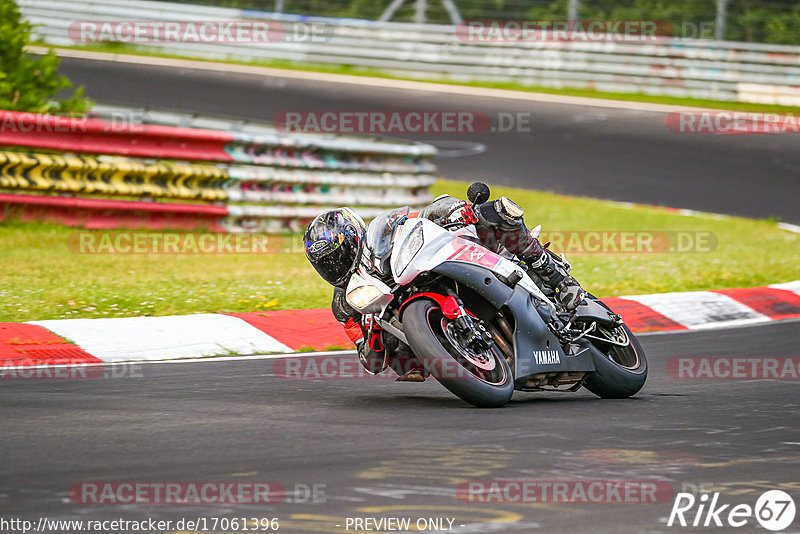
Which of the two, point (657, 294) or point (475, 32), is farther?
point (475, 32)

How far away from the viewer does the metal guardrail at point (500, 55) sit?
23.7m

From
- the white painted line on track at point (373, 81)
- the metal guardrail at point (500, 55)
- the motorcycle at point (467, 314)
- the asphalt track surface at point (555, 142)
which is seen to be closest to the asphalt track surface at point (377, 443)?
the motorcycle at point (467, 314)

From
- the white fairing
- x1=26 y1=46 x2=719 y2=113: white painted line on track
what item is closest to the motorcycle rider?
the white fairing

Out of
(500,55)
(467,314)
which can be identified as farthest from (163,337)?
(500,55)

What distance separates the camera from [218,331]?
8664 millimetres

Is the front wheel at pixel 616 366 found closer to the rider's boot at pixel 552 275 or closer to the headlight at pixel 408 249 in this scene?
the rider's boot at pixel 552 275

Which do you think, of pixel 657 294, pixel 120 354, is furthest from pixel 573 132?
pixel 120 354

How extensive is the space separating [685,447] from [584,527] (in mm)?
1485

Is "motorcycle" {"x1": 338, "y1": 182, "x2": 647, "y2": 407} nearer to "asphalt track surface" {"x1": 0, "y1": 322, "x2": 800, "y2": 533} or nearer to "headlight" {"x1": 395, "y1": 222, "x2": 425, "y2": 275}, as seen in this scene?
"headlight" {"x1": 395, "y1": 222, "x2": 425, "y2": 275}

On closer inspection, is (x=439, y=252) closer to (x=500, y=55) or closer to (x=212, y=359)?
(x=212, y=359)

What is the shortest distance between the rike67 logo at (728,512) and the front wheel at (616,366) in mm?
2280

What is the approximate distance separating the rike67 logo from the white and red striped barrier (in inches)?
171

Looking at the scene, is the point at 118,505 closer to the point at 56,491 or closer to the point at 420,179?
the point at 56,491

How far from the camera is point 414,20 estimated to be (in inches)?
1061
